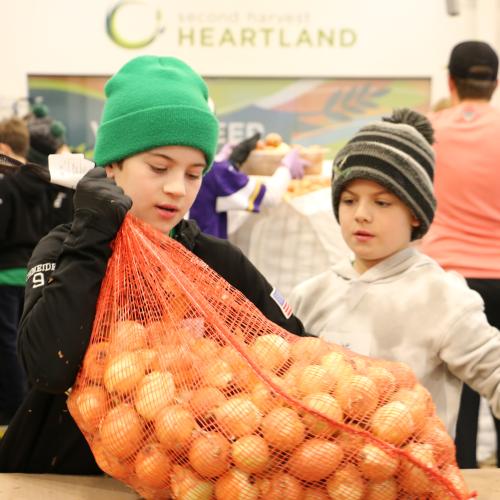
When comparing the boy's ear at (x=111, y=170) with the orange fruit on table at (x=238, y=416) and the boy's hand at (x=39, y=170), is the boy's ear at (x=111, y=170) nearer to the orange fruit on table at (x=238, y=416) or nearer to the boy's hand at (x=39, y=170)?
the boy's hand at (x=39, y=170)

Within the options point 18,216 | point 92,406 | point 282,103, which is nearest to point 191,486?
point 92,406

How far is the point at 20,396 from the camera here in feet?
12.3

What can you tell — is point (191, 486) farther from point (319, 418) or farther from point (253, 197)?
point (253, 197)

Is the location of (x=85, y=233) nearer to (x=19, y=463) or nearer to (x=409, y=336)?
(x=19, y=463)

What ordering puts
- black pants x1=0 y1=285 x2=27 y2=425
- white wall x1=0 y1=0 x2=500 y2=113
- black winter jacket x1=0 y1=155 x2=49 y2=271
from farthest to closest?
white wall x1=0 y1=0 x2=500 y2=113 < black pants x1=0 y1=285 x2=27 y2=425 < black winter jacket x1=0 y1=155 x2=49 y2=271

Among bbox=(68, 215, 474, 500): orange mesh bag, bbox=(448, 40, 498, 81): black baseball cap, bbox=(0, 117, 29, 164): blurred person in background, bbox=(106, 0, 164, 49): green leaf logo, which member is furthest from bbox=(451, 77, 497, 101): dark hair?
bbox=(106, 0, 164, 49): green leaf logo

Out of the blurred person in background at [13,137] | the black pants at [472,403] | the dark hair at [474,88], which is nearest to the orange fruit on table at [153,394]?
the black pants at [472,403]

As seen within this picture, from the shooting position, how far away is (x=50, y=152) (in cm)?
405

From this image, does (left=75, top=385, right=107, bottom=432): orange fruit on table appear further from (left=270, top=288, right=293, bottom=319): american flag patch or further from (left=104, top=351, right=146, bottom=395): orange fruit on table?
(left=270, top=288, right=293, bottom=319): american flag patch

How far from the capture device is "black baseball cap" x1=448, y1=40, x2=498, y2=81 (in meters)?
2.49

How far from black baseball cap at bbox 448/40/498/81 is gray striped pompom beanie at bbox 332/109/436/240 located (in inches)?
37.6

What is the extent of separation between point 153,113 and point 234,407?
0.51 meters

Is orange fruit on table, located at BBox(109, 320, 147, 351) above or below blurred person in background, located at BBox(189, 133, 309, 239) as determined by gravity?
above

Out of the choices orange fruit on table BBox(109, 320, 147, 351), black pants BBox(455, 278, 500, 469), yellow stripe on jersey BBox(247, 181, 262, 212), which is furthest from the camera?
yellow stripe on jersey BBox(247, 181, 262, 212)
